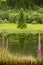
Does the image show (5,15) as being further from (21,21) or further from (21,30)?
(21,30)

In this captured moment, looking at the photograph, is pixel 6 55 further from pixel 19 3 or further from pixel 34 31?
pixel 19 3

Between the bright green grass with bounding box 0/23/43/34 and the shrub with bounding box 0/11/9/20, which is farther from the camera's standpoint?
the shrub with bounding box 0/11/9/20

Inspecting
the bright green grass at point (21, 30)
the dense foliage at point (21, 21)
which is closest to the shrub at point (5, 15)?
the bright green grass at point (21, 30)

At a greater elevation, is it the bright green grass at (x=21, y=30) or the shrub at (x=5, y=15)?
the shrub at (x=5, y=15)

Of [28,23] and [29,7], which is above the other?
[29,7]

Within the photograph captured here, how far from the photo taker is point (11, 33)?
11.7 meters

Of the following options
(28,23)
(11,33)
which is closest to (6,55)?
(11,33)

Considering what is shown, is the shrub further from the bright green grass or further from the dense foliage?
the dense foliage

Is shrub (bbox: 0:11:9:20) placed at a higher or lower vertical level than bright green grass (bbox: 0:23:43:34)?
higher

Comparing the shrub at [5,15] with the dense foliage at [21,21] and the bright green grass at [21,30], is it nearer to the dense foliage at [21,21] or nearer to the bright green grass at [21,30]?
the bright green grass at [21,30]

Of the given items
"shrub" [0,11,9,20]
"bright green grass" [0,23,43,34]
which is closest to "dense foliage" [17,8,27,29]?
"bright green grass" [0,23,43,34]

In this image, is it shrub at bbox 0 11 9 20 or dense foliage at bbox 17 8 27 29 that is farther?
shrub at bbox 0 11 9 20

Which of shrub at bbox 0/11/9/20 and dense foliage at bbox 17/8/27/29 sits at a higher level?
shrub at bbox 0/11/9/20

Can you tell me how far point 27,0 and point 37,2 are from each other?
555 mm
